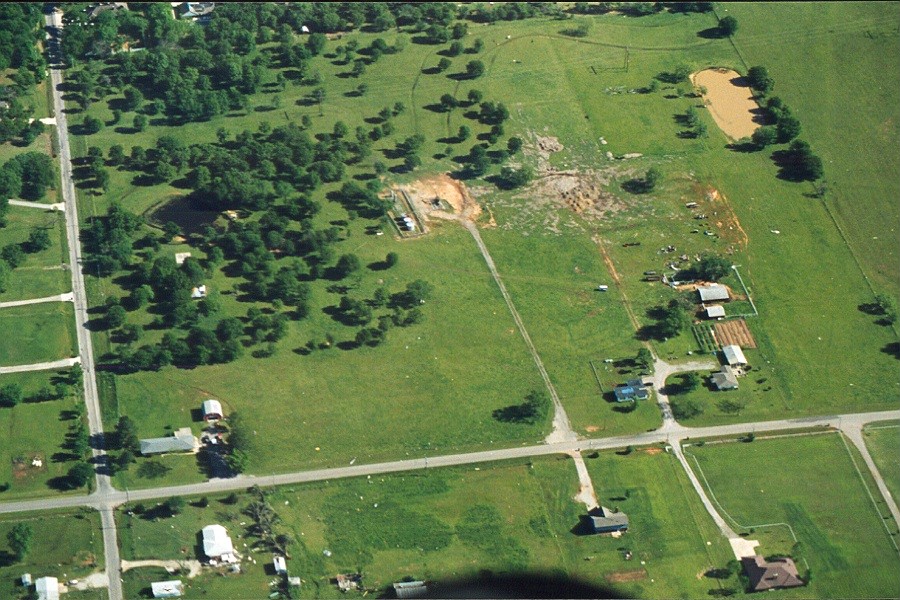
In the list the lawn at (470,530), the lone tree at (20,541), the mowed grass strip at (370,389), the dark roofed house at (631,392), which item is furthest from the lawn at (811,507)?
the lone tree at (20,541)

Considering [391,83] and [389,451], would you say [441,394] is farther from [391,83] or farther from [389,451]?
[391,83]

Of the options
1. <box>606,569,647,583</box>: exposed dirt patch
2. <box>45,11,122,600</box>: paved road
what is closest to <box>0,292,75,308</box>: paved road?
<box>45,11,122,600</box>: paved road

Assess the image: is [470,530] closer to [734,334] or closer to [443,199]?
[734,334]

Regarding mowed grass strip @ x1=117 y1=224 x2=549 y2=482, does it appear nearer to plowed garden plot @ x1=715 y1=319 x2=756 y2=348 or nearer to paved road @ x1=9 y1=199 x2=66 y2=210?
plowed garden plot @ x1=715 y1=319 x2=756 y2=348

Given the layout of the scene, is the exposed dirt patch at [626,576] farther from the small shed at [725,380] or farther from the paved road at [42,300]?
the paved road at [42,300]

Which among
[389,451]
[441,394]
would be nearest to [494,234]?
[441,394]

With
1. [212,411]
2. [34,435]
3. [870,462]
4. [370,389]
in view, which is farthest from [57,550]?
[870,462]
